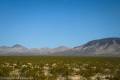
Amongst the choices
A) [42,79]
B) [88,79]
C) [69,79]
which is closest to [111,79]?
[88,79]

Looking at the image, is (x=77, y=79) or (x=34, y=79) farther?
(x=77, y=79)

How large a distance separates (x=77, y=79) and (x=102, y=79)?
163 cm

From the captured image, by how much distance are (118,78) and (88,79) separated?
1913 mm

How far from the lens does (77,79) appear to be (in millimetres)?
16516

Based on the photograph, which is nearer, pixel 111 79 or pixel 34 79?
pixel 34 79

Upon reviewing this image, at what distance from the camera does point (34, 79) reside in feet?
45.8

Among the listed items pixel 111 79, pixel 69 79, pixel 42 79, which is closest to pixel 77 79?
pixel 69 79

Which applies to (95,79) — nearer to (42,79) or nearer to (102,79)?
(102,79)

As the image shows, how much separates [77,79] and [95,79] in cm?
119

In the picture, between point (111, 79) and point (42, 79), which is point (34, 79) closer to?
point (42, 79)

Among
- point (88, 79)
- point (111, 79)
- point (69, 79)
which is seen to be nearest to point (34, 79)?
point (69, 79)

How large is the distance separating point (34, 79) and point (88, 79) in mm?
4079

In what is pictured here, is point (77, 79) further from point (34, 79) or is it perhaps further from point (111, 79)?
point (34, 79)

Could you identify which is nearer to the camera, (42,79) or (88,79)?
(42,79)
